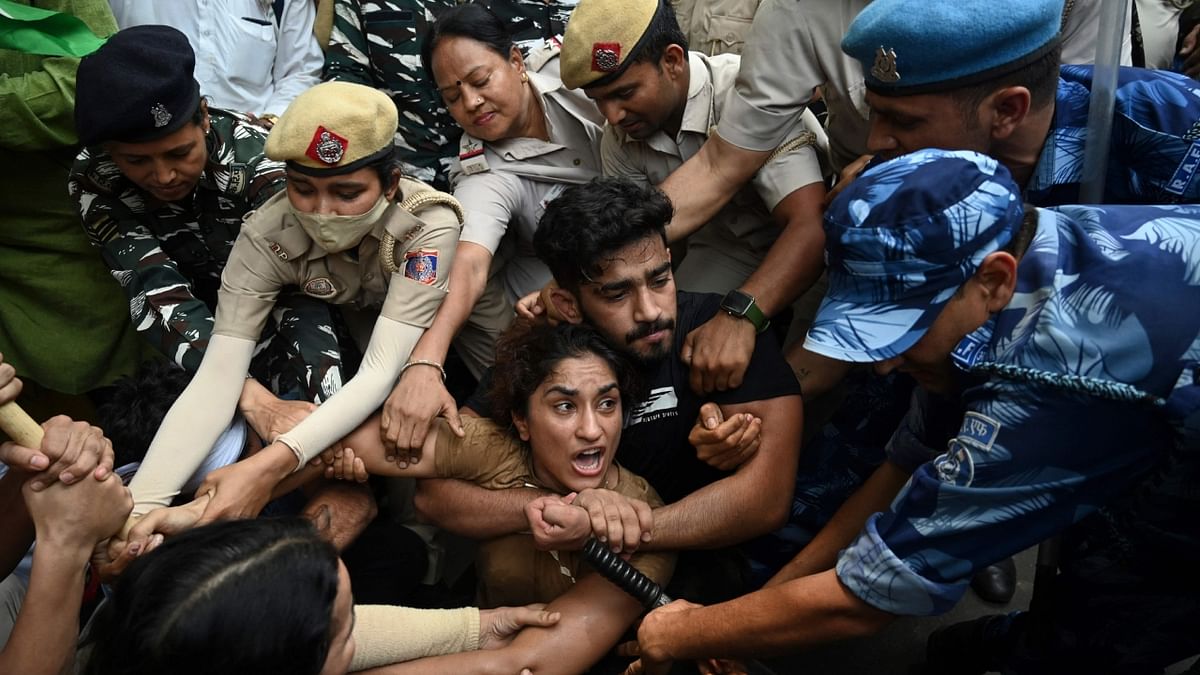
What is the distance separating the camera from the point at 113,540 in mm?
2359

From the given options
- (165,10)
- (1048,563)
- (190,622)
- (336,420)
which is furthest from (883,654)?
(165,10)

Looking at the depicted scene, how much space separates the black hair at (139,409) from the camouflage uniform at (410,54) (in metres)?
1.27

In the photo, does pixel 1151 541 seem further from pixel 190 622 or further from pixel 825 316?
pixel 190 622

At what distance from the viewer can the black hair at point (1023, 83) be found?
228 centimetres

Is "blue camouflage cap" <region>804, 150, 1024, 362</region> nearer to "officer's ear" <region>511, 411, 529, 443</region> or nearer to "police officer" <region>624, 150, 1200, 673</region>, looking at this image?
"police officer" <region>624, 150, 1200, 673</region>

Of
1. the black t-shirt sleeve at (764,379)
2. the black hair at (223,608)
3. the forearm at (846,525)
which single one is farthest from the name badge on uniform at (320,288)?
the forearm at (846,525)

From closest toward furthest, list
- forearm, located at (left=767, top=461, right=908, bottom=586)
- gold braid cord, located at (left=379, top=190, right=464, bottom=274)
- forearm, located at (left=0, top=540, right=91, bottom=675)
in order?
forearm, located at (left=0, top=540, right=91, bottom=675) < forearm, located at (left=767, top=461, right=908, bottom=586) < gold braid cord, located at (left=379, top=190, right=464, bottom=274)

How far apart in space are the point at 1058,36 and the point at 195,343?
2.56 metres

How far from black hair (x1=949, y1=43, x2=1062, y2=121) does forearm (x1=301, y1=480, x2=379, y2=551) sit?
2.00 m

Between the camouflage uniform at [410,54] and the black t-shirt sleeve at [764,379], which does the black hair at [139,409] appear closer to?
the camouflage uniform at [410,54]

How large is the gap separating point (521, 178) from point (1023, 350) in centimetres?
209

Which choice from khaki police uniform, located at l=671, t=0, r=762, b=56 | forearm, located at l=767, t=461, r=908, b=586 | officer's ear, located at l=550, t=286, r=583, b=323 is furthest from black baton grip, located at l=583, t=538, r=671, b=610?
khaki police uniform, located at l=671, t=0, r=762, b=56

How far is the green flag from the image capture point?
2.89 meters

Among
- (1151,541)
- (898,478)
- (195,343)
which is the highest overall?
(1151,541)
